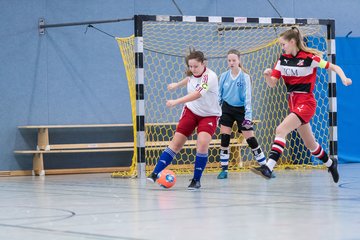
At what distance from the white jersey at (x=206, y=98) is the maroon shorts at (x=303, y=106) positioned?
0.95m

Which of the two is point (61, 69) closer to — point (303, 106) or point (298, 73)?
point (298, 73)

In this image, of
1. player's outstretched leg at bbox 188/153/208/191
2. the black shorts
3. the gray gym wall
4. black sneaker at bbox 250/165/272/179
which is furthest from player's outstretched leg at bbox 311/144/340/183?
the gray gym wall

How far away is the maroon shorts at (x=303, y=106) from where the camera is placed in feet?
28.7

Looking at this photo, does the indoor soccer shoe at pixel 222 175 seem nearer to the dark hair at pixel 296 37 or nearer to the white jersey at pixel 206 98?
the white jersey at pixel 206 98

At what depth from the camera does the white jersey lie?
30.0 ft

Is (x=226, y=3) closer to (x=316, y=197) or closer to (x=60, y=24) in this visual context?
(x=60, y=24)

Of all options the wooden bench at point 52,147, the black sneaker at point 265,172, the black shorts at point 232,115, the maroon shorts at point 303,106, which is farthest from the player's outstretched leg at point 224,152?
the wooden bench at point 52,147

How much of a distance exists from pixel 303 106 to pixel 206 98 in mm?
1183

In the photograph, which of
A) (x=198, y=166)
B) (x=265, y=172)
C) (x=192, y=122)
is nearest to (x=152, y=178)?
(x=198, y=166)

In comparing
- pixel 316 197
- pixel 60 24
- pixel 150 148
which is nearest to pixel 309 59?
pixel 316 197

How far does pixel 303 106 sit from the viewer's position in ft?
28.8

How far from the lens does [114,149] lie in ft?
48.1

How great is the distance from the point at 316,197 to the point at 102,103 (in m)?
8.21

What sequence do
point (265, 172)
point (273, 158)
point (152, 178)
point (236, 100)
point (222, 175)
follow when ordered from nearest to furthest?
point (265, 172) < point (273, 158) < point (152, 178) < point (236, 100) < point (222, 175)
